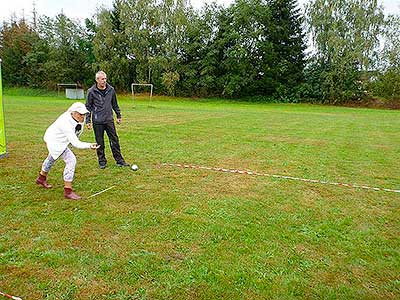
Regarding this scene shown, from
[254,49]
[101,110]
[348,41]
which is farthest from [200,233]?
[254,49]

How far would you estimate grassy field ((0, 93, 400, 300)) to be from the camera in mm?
3043

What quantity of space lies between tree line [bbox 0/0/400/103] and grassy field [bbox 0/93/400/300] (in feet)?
107

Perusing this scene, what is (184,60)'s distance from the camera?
42.7 meters

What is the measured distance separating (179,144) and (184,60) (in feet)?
112

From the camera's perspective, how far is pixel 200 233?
4094 millimetres

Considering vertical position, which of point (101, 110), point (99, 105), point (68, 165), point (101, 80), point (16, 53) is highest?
point (16, 53)

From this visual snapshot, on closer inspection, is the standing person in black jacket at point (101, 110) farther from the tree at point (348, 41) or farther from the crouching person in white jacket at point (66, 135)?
the tree at point (348, 41)

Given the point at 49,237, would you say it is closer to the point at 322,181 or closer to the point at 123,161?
the point at 123,161

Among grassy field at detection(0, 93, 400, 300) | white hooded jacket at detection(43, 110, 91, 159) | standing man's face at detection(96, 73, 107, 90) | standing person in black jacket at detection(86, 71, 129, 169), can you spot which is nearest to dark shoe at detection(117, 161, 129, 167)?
standing person in black jacket at detection(86, 71, 129, 169)

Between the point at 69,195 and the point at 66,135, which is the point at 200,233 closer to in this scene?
the point at 69,195

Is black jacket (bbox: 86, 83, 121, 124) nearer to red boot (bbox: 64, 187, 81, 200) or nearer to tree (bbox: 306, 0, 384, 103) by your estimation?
red boot (bbox: 64, 187, 81, 200)

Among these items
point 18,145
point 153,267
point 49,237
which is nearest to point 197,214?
point 153,267

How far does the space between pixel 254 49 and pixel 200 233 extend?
38.5 metres

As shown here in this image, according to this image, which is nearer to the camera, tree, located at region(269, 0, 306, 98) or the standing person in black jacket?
the standing person in black jacket
